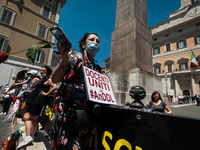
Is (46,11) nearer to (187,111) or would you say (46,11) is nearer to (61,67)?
(61,67)

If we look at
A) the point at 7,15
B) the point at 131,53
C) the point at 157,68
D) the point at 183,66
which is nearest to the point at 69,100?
the point at 131,53

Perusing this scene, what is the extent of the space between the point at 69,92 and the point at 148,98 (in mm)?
3193

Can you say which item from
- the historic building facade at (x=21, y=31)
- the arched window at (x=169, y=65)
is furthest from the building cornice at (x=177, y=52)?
the historic building facade at (x=21, y=31)

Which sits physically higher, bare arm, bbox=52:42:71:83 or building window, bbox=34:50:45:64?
building window, bbox=34:50:45:64

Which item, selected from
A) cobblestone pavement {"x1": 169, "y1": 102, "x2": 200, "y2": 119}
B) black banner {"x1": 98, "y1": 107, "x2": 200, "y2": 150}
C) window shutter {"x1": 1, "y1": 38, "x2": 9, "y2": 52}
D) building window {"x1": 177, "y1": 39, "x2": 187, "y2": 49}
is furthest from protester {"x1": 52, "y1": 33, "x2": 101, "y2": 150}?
building window {"x1": 177, "y1": 39, "x2": 187, "y2": 49}

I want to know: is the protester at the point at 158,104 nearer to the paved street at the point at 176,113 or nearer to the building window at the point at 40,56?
the paved street at the point at 176,113

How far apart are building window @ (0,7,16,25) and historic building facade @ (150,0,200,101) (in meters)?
28.5

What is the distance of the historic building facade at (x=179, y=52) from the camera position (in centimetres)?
2103

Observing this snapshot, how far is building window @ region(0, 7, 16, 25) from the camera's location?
38.8 feet

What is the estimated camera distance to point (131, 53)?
382 centimetres

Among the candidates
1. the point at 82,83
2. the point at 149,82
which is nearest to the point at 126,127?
the point at 82,83

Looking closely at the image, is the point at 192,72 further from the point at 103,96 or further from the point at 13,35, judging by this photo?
the point at 13,35

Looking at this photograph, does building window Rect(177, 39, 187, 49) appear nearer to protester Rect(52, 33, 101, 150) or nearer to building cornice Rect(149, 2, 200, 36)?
building cornice Rect(149, 2, 200, 36)

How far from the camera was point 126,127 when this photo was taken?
0.83 meters
